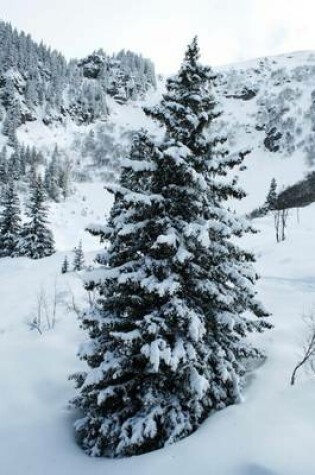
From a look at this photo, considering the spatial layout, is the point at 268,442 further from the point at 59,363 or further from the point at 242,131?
the point at 242,131

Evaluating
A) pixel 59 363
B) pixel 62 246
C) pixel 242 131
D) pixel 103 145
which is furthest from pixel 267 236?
pixel 103 145

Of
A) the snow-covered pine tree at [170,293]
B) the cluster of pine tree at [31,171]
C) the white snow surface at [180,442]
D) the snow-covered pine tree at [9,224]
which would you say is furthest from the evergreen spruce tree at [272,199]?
the snow-covered pine tree at [170,293]

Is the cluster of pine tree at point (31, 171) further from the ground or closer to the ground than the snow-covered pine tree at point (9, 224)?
further from the ground

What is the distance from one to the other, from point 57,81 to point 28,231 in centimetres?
10307

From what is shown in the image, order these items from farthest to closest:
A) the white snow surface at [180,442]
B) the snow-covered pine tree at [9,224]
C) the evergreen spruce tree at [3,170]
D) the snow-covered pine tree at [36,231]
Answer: the evergreen spruce tree at [3,170] < the snow-covered pine tree at [9,224] < the snow-covered pine tree at [36,231] < the white snow surface at [180,442]

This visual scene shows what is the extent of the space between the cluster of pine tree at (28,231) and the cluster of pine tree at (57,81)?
59.0m

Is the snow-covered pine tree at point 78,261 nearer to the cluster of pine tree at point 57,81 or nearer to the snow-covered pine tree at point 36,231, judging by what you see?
the snow-covered pine tree at point 36,231

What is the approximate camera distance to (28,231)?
166 feet

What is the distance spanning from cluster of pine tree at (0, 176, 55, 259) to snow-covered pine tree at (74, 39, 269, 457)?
39724 mm

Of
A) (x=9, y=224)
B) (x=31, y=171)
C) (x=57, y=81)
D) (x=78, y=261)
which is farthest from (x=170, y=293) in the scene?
(x=57, y=81)

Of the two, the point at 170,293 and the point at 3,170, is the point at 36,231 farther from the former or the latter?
the point at 170,293

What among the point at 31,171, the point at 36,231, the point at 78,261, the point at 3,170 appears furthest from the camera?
the point at 31,171

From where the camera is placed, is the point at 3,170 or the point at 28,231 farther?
the point at 3,170

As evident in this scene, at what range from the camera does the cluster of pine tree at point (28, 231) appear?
4953 cm
